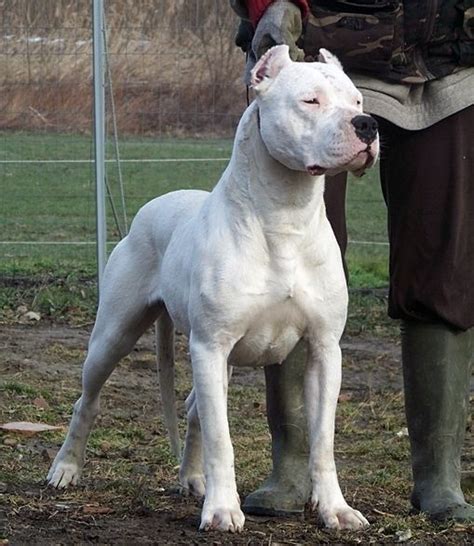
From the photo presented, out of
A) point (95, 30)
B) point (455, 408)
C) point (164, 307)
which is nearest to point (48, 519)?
point (164, 307)

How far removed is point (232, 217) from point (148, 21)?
23.3 feet

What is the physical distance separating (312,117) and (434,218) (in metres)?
0.75

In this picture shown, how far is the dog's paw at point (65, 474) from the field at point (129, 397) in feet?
0.21

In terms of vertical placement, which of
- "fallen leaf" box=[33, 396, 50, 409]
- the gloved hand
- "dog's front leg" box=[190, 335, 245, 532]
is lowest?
"fallen leaf" box=[33, 396, 50, 409]

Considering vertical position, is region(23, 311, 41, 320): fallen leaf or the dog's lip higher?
the dog's lip

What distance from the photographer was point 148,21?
11367 millimetres

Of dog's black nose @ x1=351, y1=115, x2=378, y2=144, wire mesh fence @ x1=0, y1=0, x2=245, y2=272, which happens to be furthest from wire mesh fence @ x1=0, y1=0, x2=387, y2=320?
dog's black nose @ x1=351, y1=115, x2=378, y2=144

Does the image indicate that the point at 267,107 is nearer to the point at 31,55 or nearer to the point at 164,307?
the point at 164,307

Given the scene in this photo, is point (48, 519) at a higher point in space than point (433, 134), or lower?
lower

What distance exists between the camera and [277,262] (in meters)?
4.46

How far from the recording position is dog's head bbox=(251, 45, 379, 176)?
4262 mm

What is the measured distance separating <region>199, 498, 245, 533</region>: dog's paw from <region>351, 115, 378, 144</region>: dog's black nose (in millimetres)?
1149

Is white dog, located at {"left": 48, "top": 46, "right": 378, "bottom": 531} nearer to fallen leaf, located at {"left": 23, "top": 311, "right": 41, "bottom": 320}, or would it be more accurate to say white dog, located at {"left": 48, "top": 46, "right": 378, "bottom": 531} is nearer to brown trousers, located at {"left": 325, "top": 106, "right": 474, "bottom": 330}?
brown trousers, located at {"left": 325, "top": 106, "right": 474, "bottom": 330}

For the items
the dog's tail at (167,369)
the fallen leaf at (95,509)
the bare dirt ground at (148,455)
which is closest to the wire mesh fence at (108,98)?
the bare dirt ground at (148,455)
